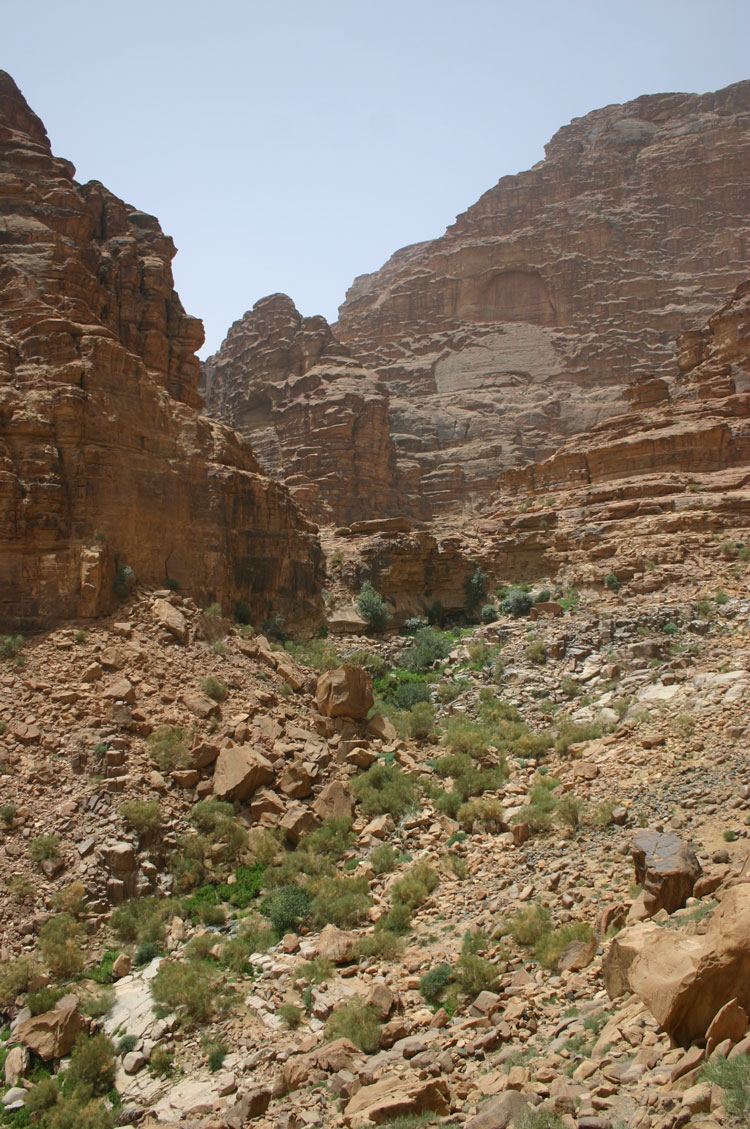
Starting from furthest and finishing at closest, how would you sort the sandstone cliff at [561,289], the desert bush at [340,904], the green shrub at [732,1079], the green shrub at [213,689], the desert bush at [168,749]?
the sandstone cliff at [561,289] < the green shrub at [213,689] < the desert bush at [168,749] < the desert bush at [340,904] < the green shrub at [732,1079]

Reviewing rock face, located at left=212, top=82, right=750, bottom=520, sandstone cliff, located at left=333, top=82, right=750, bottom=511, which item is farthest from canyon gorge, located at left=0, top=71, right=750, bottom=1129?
sandstone cliff, located at left=333, top=82, right=750, bottom=511

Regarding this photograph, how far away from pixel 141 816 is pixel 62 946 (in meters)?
2.62

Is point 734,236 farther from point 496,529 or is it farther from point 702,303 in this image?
point 496,529

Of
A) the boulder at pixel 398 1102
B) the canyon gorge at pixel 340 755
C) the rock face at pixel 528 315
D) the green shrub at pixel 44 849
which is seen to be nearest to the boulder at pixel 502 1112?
the canyon gorge at pixel 340 755

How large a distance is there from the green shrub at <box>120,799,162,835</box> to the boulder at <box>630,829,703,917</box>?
8385mm

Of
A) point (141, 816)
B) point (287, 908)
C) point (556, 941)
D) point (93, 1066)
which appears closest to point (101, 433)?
point (141, 816)

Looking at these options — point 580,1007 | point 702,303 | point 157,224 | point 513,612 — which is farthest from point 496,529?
point 702,303

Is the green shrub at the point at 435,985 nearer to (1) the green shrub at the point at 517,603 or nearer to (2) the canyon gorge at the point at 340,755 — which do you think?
(2) the canyon gorge at the point at 340,755

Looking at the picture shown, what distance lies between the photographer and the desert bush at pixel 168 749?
1567 cm

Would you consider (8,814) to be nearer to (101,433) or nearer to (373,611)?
(101,433)

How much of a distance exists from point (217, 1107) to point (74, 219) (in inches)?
933

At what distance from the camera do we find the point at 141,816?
13961mm

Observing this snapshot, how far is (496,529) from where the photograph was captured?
36.3 m

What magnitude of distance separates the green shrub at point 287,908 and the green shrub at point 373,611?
659 inches
